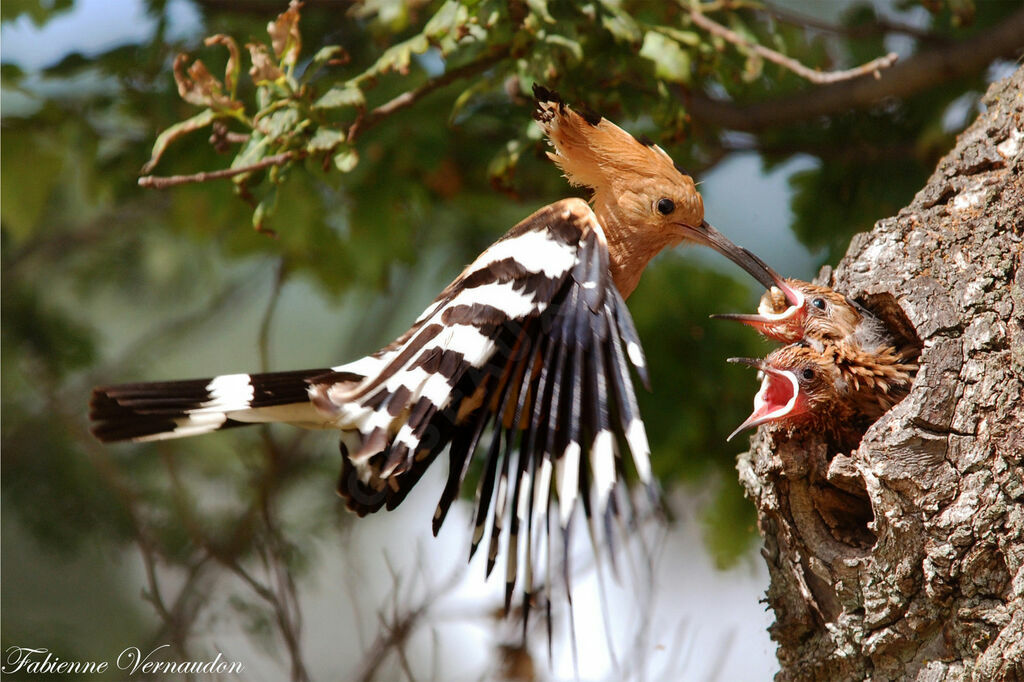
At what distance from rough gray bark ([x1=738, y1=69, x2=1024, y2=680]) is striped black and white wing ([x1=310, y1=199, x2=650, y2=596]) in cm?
31

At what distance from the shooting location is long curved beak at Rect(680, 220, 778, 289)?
1.80 m

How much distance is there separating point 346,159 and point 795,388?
3.14ft

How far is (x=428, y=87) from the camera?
6.81ft

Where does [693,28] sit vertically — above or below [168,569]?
above

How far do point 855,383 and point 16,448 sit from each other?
8.82 ft

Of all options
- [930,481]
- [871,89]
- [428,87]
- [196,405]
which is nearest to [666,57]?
[428,87]

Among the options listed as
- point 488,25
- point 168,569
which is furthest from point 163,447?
point 488,25

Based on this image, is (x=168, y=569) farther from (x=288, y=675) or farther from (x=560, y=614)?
(x=560, y=614)

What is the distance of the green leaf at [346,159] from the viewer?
1907mm

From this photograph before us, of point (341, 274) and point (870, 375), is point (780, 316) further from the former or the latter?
point (341, 274)

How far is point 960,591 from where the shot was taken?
139 centimetres
